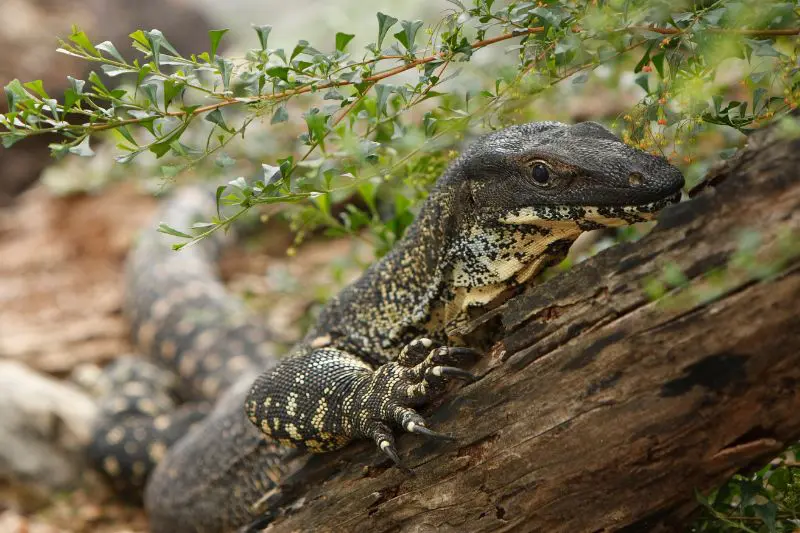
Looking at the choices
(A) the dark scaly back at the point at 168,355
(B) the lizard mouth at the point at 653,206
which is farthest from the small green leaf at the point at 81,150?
(A) the dark scaly back at the point at 168,355

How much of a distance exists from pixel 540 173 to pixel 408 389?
1038 mm

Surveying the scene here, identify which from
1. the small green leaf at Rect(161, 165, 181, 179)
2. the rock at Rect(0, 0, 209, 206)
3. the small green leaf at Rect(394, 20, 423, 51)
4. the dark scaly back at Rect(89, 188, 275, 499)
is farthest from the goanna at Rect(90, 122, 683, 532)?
the rock at Rect(0, 0, 209, 206)

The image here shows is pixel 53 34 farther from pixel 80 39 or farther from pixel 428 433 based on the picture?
pixel 428 433

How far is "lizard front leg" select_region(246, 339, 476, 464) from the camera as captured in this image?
11.1 feet

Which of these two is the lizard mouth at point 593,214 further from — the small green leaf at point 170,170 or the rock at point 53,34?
the rock at point 53,34

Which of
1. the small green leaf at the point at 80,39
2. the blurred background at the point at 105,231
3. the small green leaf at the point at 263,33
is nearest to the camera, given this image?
the small green leaf at the point at 80,39

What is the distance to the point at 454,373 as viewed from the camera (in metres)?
3.30

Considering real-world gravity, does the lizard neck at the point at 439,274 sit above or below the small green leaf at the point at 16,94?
below

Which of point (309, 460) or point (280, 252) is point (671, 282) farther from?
point (280, 252)

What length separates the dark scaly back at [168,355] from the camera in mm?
6957

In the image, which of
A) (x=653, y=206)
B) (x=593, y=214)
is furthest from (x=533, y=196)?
(x=653, y=206)

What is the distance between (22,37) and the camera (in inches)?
587

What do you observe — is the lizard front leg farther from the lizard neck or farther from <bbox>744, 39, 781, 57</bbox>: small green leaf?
<bbox>744, 39, 781, 57</bbox>: small green leaf

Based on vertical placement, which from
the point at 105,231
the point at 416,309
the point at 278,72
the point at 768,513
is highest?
the point at 105,231
